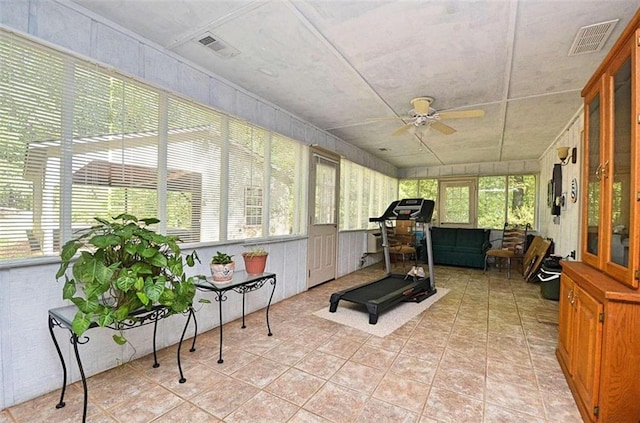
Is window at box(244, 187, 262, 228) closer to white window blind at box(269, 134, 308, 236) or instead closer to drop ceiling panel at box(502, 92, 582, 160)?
white window blind at box(269, 134, 308, 236)

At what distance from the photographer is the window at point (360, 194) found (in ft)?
19.3

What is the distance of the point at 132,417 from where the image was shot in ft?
5.81

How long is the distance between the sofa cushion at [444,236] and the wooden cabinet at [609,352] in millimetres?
5499

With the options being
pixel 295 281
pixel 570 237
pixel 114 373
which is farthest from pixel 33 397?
pixel 570 237

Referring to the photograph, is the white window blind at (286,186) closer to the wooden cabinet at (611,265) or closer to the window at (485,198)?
the wooden cabinet at (611,265)

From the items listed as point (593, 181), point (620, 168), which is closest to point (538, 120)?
point (593, 181)

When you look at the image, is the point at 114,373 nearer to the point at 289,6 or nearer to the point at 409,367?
the point at 409,367

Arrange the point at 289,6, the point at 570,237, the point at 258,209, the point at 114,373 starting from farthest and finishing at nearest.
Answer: the point at 570,237 → the point at 258,209 → the point at 114,373 → the point at 289,6

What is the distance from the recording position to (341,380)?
7.20 ft

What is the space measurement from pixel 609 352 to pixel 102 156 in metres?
3.46

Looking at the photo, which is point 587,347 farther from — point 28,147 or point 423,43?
point 28,147

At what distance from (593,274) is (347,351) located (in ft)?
6.19

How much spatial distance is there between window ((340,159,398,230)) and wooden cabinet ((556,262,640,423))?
13.7 ft

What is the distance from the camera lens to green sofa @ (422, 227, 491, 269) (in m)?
6.84
